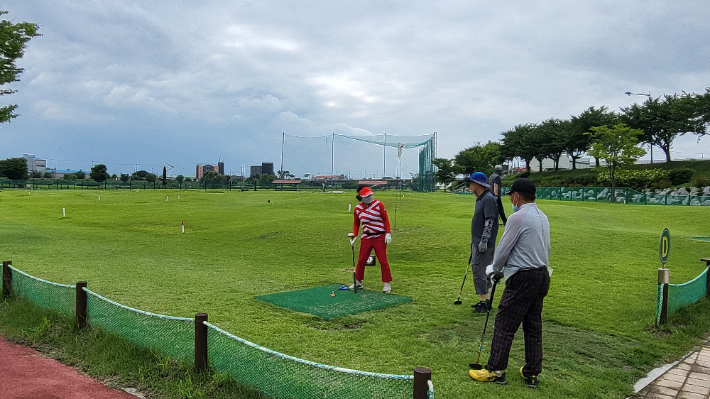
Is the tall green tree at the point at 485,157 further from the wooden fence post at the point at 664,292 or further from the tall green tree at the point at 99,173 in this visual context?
the wooden fence post at the point at 664,292

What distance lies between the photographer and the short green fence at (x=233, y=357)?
3.48 m

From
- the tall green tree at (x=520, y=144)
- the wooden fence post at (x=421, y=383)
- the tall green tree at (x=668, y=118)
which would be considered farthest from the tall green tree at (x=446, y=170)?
the wooden fence post at (x=421, y=383)

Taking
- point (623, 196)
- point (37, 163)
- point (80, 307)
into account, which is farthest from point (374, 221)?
point (37, 163)

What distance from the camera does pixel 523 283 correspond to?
14.7ft

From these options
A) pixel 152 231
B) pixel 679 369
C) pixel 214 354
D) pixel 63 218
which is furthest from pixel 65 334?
pixel 63 218

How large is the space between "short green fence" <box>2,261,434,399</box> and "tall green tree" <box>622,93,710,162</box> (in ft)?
176

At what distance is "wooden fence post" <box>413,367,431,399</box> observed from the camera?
312 cm

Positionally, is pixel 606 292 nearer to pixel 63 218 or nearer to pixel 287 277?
pixel 287 277

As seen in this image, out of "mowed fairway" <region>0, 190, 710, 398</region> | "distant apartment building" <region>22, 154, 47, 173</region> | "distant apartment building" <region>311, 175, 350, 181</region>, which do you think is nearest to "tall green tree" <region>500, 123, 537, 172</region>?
"distant apartment building" <region>311, 175, 350, 181</region>

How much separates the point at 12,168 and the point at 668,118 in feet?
311

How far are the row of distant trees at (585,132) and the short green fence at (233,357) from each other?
153 feet

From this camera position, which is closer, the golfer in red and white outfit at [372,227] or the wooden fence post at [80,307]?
the wooden fence post at [80,307]

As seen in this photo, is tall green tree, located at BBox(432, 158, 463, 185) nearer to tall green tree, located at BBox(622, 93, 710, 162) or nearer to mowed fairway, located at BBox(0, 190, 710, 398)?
tall green tree, located at BBox(622, 93, 710, 162)

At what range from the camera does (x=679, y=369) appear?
16.7 ft
